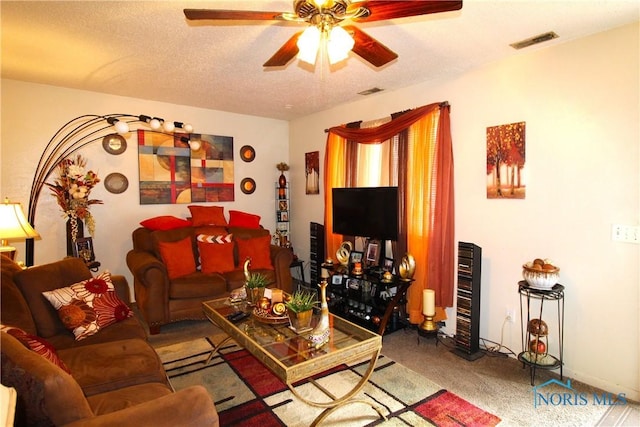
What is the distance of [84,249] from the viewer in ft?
12.2

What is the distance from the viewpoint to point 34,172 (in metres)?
3.70

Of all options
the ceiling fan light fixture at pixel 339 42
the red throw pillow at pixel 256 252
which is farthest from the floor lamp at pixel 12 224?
the ceiling fan light fixture at pixel 339 42

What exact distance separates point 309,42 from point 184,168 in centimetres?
324

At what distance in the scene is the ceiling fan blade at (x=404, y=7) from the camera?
1.48m

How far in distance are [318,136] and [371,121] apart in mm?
1126

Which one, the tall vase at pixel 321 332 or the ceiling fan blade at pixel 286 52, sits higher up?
the ceiling fan blade at pixel 286 52

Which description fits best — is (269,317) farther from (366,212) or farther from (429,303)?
(366,212)

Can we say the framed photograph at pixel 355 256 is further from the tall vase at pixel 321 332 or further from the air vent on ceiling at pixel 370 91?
the tall vase at pixel 321 332

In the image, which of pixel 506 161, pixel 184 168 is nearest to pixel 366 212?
pixel 506 161

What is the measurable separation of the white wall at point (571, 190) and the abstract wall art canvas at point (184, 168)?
307 cm

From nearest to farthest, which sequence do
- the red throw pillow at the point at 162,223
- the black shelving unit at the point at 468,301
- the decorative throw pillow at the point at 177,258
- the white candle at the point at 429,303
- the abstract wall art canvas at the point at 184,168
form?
the black shelving unit at the point at 468,301, the white candle at the point at 429,303, the decorative throw pillow at the point at 177,258, the red throw pillow at the point at 162,223, the abstract wall art canvas at the point at 184,168

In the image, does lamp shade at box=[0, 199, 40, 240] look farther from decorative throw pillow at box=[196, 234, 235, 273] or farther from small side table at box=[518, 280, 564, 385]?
small side table at box=[518, 280, 564, 385]

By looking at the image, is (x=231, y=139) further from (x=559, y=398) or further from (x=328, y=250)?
(x=559, y=398)

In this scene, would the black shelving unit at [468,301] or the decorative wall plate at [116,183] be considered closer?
the black shelving unit at [468,301]
